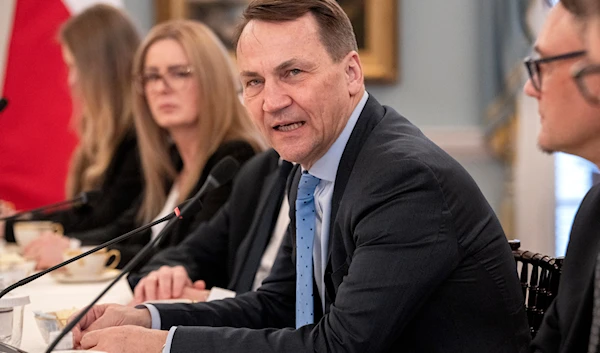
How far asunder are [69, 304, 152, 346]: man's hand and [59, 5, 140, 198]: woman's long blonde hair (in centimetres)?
208

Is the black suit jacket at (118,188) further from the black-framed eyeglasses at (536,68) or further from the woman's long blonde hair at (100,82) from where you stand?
the black-framed eyeglasses at (536,68)

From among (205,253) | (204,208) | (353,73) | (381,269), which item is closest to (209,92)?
(204,208)

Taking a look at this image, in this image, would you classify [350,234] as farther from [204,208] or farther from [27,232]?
[27,232]

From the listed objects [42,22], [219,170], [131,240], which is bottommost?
[131,240]

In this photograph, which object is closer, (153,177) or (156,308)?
(156,308)

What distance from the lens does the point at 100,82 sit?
151 inches

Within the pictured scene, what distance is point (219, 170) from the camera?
1.81m

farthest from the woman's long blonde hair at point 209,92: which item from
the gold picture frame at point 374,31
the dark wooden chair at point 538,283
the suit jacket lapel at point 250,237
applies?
the gold picture frame at point 374,31

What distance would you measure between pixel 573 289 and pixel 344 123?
55cm

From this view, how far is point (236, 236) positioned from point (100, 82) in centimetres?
159

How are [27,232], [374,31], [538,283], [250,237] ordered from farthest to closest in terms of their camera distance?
A: [374,31] → [27,232] → [250,237] → [538,283]

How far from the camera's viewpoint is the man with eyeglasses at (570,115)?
1.16 meters

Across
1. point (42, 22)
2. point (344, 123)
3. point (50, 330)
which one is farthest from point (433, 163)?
point (42, 22)

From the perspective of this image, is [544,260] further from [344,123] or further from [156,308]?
[156,308]
